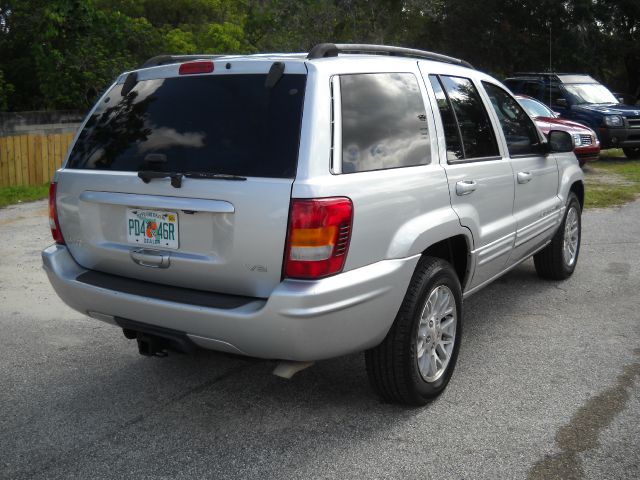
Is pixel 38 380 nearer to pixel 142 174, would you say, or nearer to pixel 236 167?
pixel 142 174

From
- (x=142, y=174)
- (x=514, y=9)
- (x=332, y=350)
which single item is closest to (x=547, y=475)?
(x=332, y=350)

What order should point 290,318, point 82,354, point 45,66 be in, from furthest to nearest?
point 45,66 < point 82,354 < point 290,318

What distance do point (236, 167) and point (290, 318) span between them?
2.43 ft

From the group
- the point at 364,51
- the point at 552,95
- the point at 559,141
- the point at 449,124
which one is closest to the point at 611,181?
the point at 552,95

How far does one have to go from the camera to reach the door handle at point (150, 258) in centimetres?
347

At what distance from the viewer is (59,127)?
15898mm

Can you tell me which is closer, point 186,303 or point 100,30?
point 186,303

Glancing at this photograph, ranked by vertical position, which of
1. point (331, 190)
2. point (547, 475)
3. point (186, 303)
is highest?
point (331, 190)

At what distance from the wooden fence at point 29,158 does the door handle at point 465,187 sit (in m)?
11.1

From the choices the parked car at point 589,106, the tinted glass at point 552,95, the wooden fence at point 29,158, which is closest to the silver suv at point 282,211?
the wooden fence at point 29,158

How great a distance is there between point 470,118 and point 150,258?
2.20m

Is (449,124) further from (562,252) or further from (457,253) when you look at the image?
(562,252)

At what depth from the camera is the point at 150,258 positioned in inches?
139

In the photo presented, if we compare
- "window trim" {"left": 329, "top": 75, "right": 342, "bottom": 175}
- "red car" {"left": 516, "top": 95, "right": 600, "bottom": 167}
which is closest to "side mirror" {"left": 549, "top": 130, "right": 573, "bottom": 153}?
"window trim" {"left": 329, "top": 75, "right": 342, "bottom": 175}
